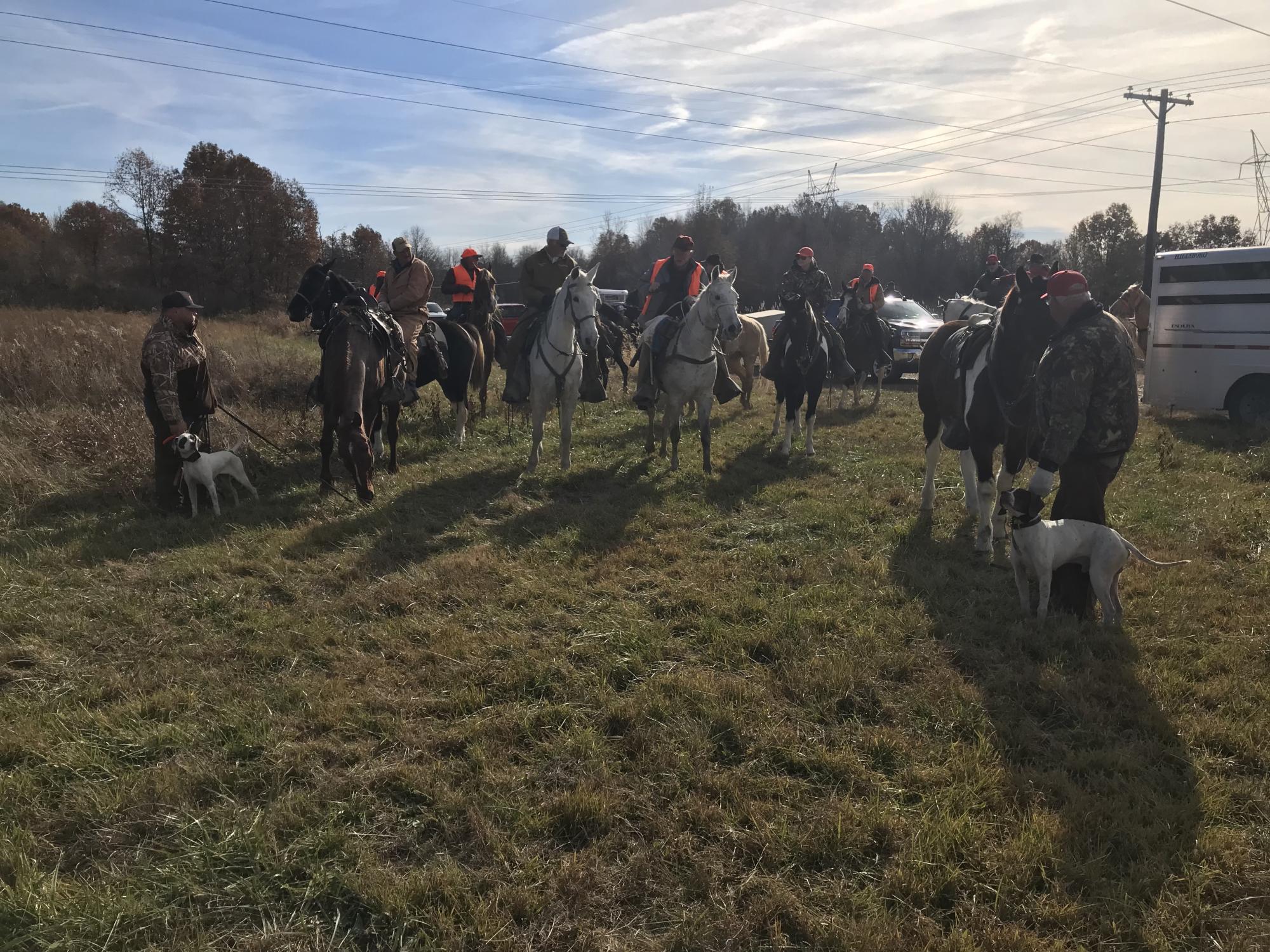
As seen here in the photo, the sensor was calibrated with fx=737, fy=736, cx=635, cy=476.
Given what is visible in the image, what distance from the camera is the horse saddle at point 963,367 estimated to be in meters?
6.37

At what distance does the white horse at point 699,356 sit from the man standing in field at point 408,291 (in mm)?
3221

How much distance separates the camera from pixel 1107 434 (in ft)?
15.4

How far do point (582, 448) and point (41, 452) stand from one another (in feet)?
20.5

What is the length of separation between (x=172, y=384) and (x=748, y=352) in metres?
10.2

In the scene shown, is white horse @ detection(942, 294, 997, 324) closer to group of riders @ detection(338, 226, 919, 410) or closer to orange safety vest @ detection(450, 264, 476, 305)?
group of riders @ detection(338, 226, 919, 410)

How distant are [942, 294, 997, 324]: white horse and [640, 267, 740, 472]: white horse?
7.98 ft

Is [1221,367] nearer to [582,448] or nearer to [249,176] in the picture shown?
[582,448]

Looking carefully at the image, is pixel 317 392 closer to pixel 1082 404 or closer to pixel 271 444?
pixel 271 444

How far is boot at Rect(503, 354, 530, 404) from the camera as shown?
352 inches

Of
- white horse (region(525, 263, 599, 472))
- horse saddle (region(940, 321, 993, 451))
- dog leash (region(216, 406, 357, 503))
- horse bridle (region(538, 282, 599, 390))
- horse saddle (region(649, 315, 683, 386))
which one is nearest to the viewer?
horse saddle (region(940, 321, 993, 451))

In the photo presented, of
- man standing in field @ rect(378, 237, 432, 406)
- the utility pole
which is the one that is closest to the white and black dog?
man standing in field @ rect(378, 237, 432, 406)

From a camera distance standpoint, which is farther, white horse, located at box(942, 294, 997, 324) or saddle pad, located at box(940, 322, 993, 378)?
white horse, located at box(942, 294, 997, 324)

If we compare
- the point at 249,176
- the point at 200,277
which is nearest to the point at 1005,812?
the point at 200,277

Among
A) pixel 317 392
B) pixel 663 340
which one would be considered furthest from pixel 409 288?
pixel 663 340
